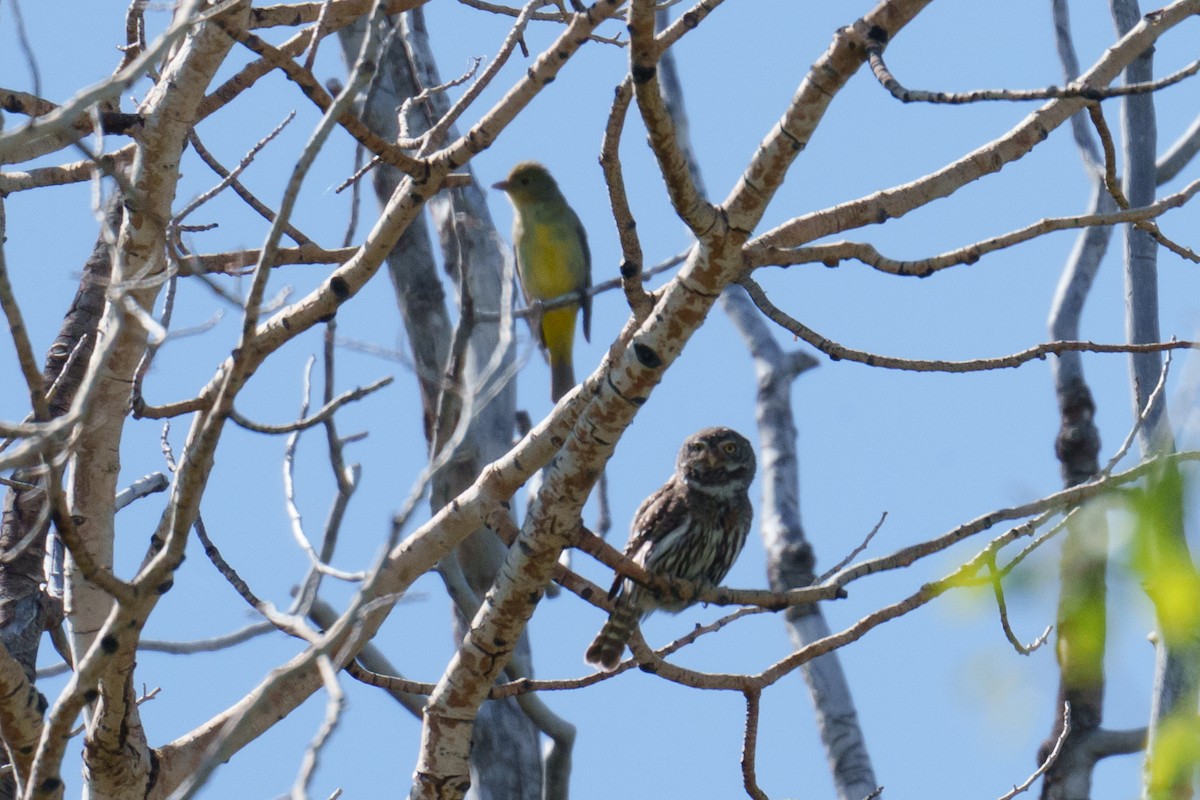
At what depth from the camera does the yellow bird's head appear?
982cm

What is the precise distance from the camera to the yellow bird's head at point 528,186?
9.82 m

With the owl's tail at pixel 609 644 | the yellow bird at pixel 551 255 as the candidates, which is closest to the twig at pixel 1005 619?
the owl's tail at pixel 609 644

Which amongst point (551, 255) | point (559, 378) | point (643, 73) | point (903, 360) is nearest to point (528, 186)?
point (551, 255)

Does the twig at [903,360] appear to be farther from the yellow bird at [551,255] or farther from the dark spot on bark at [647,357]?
the yellow bird at [551,255]

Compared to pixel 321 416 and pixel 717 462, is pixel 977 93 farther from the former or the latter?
pixel 717 462

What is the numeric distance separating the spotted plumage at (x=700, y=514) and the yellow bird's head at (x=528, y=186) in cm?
367

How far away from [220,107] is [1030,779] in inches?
127

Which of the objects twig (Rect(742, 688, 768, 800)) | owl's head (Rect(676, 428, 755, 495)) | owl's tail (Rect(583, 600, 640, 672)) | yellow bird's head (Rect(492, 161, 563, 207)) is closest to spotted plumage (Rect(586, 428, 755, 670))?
owl's head (Rect(676, 428, 755, 495))

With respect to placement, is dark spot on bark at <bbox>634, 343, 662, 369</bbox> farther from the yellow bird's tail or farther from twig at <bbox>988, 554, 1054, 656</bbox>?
the yellow bird's tail

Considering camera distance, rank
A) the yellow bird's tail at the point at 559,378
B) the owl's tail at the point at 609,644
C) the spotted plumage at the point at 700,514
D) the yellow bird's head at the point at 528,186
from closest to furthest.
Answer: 1. the owl's tail at the point at 609,644
2. the spotted plumage at the point at 700,514
3. the yellow bird's tail at the point at 559,378
4. the yellow bird's head at the point at 528,186

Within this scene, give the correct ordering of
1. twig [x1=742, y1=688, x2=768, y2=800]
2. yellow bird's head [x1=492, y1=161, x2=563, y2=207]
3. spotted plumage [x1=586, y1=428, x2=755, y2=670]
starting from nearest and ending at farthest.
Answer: twig [x1=742, y1=688, x2=768, y2=800] < spotted plumage [x1=586, y1=428, x2=755, y2=670] < yellow bird's head [x1=492, y1=161, x2=563, y2=207]

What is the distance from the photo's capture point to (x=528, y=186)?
9.83m

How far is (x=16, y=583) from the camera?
4.66m

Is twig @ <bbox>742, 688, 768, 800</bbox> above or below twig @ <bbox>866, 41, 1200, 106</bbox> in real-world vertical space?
below
